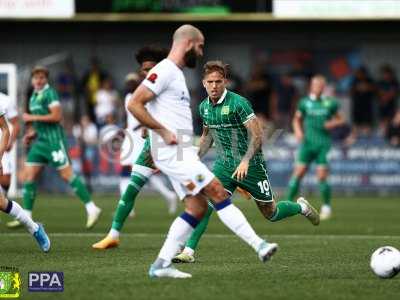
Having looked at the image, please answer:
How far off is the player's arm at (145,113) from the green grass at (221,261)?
1.31 metres

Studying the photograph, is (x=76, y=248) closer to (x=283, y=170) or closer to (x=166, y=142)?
(x=166, y=142)

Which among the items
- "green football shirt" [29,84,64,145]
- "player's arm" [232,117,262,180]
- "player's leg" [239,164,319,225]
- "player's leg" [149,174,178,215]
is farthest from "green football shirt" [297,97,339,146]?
"player's arm" [232,117,262,180]

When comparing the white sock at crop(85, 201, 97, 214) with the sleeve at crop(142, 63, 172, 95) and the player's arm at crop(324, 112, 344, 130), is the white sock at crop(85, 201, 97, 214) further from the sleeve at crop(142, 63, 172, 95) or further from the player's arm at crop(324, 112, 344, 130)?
the sleeve at crop(142, 63, 172, 95)

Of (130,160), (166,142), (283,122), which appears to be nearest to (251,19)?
(283,122)

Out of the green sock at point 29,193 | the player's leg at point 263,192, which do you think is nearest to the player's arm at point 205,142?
the player's leg at point 263,192

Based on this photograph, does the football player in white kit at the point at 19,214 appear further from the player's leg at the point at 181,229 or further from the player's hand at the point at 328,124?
the player's hand at the point at 328,124

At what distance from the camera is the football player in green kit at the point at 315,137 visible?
1989cm

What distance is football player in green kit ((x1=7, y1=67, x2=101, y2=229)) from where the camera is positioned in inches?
648

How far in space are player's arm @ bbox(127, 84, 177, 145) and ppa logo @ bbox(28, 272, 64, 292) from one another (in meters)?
1.56

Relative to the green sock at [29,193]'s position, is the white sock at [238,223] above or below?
above

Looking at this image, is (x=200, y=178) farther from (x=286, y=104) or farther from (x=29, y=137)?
(x=286, y=104)

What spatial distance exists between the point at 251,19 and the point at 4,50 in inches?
299

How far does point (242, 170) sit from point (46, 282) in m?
2.54

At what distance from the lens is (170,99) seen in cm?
977
